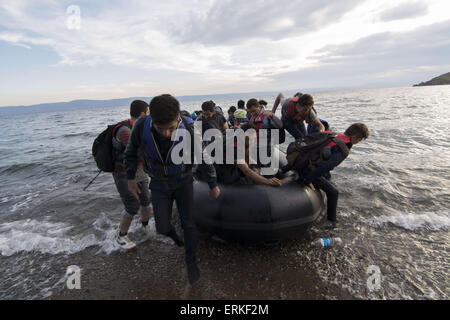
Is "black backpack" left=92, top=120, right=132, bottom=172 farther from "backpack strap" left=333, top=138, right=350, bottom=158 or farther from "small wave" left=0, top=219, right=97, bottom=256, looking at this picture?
"backpack strap" left=333, top=138, right=350, bottom=158

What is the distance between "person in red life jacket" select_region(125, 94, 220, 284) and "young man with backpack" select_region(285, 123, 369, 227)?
1.66m

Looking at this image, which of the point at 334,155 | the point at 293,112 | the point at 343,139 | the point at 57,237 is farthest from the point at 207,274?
the point at 293,112

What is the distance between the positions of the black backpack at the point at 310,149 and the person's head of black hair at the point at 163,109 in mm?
2259

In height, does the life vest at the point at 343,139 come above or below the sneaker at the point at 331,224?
above

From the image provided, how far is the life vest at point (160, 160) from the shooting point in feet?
8.47

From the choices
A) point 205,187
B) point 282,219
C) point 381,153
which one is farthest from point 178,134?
point 381,153

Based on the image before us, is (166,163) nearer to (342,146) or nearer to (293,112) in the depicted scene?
(342,146)

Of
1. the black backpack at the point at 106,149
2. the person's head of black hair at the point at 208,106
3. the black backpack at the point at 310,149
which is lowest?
the black backpack at the point at 310,149

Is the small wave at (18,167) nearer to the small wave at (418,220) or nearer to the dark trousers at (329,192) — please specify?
the dark trousers at (329,192)

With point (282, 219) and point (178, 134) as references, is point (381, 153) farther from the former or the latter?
point (178, 134)

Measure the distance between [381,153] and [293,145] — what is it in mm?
7493

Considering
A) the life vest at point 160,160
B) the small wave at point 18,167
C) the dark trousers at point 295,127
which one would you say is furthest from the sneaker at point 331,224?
the small wave at point 18,167

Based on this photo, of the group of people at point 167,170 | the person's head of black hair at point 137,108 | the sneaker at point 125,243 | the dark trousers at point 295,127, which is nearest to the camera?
the group of people at point 167,170

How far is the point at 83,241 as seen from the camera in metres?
4.32
